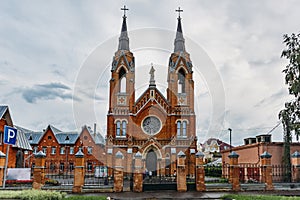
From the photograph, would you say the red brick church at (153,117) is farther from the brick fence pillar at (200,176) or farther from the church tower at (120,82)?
the brick fence pillar at (200,176)

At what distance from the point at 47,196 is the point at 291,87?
17773mm

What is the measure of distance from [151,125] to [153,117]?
0.99 metres

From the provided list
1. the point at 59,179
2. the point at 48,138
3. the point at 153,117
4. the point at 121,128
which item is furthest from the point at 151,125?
the point at 48,138

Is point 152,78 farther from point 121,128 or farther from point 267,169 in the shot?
point 267,169

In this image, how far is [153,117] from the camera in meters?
35.8

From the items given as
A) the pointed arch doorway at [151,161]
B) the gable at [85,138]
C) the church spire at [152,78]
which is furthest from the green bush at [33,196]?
the gable at [85,138]

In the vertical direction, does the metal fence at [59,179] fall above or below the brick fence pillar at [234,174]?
below

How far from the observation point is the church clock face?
3523cm

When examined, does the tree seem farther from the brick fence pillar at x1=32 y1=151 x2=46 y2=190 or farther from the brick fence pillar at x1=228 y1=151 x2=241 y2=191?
the brick fence pillar at x1=32 y1=151 x2=46 y2=190

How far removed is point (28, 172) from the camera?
20.2m

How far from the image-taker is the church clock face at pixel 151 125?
35.2m

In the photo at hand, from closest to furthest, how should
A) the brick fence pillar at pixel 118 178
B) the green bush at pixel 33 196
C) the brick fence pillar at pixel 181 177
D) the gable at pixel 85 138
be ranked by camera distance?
1. the green bush at pixel 33 196
2. the brick fence pillar at pixel 118 178
3. the brick fence pillar at pixel 181 177
4. the gable at pixel 85 138

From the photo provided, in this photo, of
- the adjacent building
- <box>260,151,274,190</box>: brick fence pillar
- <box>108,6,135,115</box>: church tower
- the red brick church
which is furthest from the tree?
the adjacent building

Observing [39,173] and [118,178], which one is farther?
[118,178]
